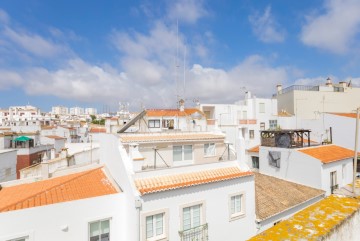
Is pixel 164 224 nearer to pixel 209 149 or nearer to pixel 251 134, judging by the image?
pixel 209 149

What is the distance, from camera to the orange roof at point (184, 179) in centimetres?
1230

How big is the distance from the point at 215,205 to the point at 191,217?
1.70 m

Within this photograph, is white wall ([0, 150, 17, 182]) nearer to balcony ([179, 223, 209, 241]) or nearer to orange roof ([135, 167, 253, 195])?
orange roof ([135, 167, 253, 195])

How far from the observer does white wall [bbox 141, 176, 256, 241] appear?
12.5 metres

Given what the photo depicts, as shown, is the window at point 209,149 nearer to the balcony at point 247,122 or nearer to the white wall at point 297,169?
the white wall at point 297,169

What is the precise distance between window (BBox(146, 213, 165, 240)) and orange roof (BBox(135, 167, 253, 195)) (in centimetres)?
150

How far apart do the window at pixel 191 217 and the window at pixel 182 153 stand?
16.3 feet

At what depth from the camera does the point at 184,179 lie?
13.6 meters

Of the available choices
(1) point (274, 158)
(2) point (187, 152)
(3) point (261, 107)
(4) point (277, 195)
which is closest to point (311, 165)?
(1) point (274, 158)

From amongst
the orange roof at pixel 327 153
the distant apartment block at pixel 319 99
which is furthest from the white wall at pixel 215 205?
the distant apartment block at pixel 319 99

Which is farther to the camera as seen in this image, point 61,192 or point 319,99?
point 319,99

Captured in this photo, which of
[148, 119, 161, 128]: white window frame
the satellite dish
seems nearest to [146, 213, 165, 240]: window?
the satellite dish

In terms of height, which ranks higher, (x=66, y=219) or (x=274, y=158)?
(x=274, y=158)

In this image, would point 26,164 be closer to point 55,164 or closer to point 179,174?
point 55,164
